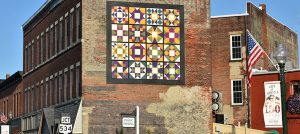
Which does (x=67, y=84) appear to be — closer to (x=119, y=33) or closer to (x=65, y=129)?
(x=119, y=33)

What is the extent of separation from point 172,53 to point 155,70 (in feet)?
4.61

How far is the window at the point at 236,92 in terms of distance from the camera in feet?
147

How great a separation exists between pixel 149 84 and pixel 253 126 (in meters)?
13.0

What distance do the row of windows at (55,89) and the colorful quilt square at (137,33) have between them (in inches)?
131

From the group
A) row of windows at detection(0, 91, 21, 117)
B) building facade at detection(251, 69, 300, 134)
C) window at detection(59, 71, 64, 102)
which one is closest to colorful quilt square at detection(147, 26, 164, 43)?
window at detection(59, 71, 64, 102)

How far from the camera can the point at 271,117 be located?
41062mm

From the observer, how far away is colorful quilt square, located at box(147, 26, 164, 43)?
108 ft

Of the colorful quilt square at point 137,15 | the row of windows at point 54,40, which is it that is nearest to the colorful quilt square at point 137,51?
the colorful quilt square at point 137,15

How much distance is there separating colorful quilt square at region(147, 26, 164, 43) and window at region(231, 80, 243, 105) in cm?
1380

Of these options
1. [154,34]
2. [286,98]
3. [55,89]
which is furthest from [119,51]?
[286,98]

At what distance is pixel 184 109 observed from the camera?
109ft

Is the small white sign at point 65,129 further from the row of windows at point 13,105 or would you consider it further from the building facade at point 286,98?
the row of windows at point 13,105

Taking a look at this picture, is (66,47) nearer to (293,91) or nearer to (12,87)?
(293,91)

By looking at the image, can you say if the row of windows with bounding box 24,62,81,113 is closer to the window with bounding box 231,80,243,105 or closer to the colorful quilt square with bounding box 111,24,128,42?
the colorful quilt square with bounding box 111,24,128,42
